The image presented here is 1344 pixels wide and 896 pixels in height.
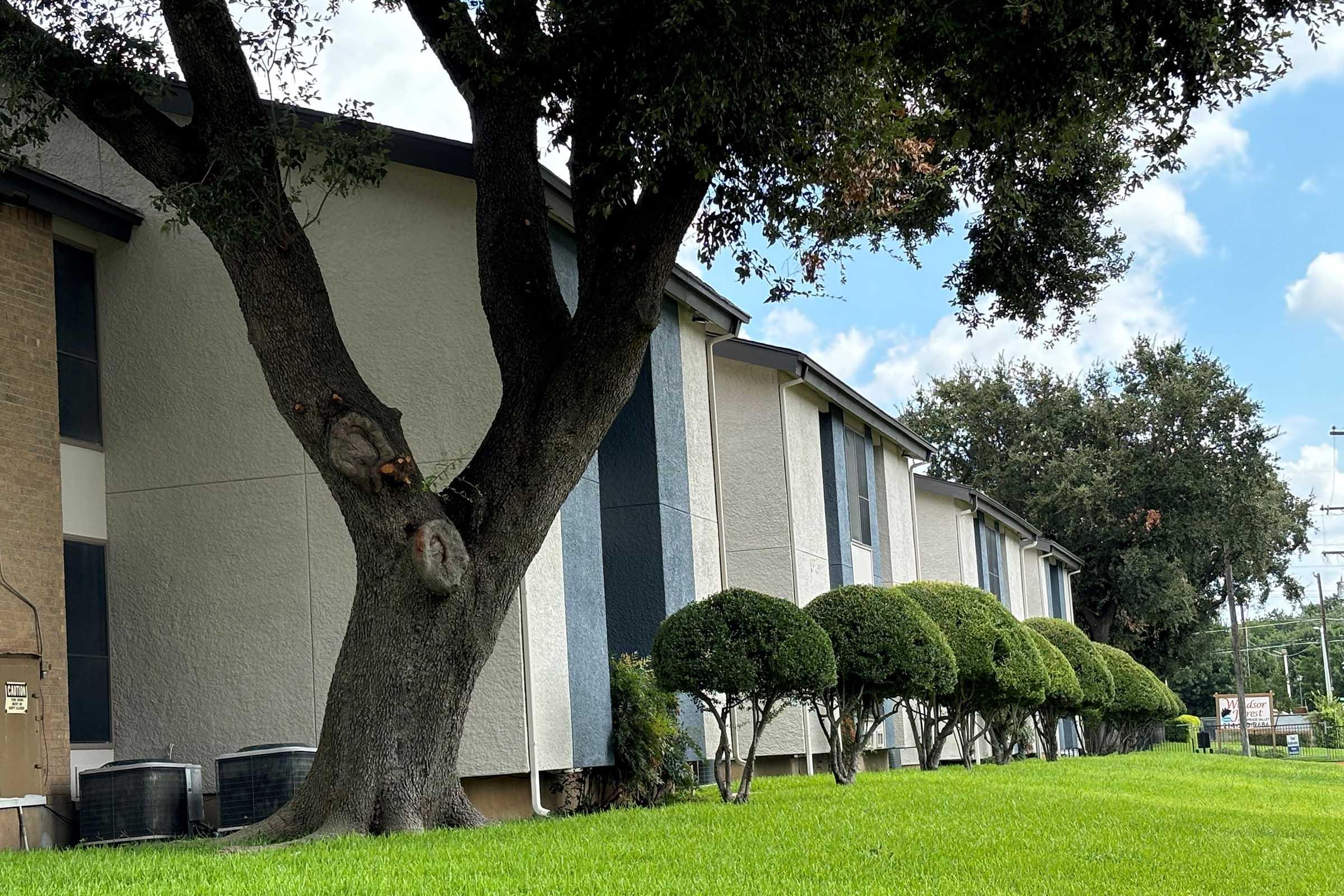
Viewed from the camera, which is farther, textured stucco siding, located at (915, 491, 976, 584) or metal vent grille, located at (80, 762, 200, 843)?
textured stucco siding, located at (915, 491, 976, 584)

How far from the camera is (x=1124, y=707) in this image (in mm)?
32625

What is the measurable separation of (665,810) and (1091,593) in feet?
135

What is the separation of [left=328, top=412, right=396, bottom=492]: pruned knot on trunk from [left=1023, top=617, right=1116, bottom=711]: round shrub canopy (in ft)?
64.9

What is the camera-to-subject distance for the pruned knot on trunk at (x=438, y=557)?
32.0 feet

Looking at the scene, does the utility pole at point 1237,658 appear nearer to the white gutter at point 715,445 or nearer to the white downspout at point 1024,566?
the white downspout at point 1024,566

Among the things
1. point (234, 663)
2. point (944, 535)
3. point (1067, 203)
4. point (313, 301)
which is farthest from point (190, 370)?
point (944, 535)

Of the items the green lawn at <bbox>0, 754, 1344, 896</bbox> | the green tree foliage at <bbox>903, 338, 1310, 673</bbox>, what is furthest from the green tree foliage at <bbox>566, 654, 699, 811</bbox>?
the green tree foliage at <bbox>903, 338, 1310, 673</bbox>

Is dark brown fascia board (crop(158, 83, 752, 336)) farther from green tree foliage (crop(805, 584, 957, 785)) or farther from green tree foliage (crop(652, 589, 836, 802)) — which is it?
green tree foliage (crop(805, 584, 957, 785))

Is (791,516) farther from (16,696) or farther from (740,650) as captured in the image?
(16,696)

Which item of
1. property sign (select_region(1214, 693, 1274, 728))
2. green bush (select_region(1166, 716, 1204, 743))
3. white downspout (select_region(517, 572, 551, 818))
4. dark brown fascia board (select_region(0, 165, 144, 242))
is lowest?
green bush (select_region(1166, 716, 1204, 743))

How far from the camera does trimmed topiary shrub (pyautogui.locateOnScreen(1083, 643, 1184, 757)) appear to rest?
32.4 meters

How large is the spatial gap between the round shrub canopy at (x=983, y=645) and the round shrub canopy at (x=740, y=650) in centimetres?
661

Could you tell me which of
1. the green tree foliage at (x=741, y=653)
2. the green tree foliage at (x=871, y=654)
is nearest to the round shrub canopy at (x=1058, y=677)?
the green tree foliage at (x=871, y=654)

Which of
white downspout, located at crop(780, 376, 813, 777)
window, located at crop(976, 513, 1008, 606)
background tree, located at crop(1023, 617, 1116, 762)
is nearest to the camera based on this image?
white downspout, located at crop(780, 376, 813, 777)
